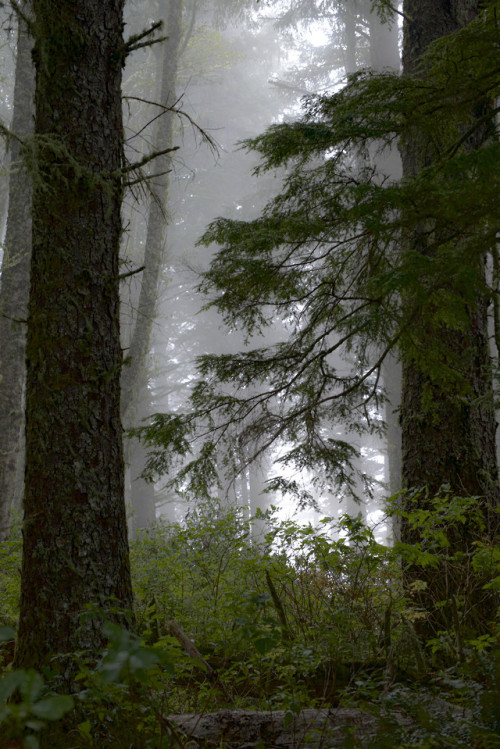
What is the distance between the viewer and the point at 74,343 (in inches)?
145

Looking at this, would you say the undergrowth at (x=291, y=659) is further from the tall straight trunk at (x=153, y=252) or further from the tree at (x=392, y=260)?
the tall straight trunk at (x=153, y=252)

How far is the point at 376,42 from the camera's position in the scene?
18109mm

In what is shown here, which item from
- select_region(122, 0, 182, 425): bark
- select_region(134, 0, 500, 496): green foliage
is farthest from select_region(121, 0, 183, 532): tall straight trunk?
select_region(134, 0, 500, 496): green foliage

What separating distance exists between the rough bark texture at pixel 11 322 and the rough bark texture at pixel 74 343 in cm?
468

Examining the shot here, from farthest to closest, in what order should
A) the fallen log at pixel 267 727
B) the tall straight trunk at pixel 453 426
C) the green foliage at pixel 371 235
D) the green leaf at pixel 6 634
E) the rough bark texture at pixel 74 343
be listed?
1. the tall straight trunk at pixel 453 426
2. the green foliage at pixel 371 235
3. the rough bark texture at pixel 74 343
4. the fallen log at pixel 267 727
5. the green leaf at pixel 6 634

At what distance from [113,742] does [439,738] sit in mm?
1509

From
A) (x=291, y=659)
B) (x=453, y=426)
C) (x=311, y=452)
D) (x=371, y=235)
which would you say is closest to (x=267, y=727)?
(x=291, y=659)

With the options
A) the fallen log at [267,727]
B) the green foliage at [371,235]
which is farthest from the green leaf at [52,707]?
the green foliage at [371,235]

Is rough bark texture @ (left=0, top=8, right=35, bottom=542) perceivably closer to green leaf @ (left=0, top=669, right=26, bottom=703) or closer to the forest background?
the forest background

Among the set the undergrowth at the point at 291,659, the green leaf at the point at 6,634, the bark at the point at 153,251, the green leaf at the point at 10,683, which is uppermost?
the bark at the point at 153,251

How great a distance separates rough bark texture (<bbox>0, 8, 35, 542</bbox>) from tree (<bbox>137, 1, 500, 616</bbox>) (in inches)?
146

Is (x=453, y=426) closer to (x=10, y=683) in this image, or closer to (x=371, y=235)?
(x=371, y=235)

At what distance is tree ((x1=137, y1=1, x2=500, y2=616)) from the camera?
4.03 meters

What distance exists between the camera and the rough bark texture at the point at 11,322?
8.55 m
